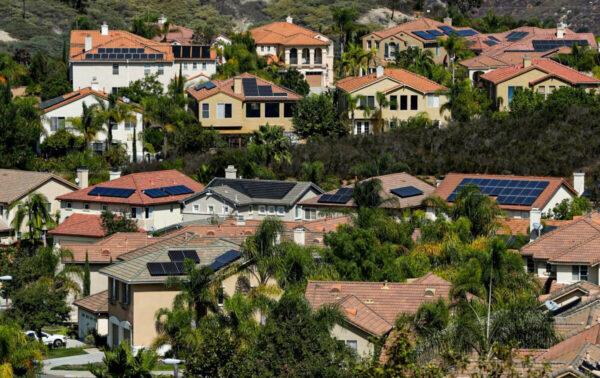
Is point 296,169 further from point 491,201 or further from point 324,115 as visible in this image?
point 491,201

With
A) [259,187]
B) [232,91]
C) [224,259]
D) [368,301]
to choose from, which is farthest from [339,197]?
[368,301]

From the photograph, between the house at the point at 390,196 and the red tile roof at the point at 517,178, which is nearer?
the red tile roof at the point at 517,178

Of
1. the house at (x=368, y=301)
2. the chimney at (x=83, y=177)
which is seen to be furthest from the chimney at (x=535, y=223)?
the chimney at (x=83, y=177)

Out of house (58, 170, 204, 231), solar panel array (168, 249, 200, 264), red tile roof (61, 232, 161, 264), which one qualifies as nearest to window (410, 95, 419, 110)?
house (58, 170, 204, 231)

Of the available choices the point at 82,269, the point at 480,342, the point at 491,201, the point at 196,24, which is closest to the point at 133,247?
the point at 82,269

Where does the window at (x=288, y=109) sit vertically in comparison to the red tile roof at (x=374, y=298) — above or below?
above

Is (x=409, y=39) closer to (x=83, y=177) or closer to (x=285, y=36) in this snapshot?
(x=285, y=36)

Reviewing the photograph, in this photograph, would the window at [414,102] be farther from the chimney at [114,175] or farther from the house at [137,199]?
the chimney at [114,175]
